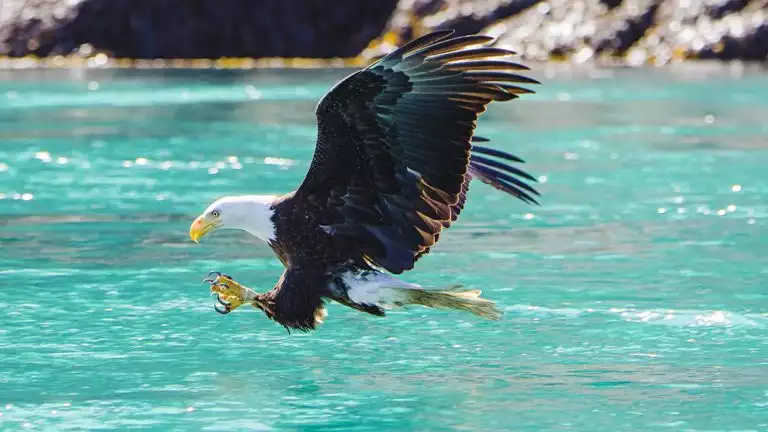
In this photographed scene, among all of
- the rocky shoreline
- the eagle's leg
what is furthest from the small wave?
the rocky shoreline

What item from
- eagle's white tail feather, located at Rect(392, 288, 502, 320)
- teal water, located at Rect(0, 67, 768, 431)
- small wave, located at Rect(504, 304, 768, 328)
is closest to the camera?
teal water, located at Rect(0, 67, 768, 431)

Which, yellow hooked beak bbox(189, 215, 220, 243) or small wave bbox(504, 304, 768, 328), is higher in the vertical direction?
yellow hooked beak bbox(189, 215, 220, 243)

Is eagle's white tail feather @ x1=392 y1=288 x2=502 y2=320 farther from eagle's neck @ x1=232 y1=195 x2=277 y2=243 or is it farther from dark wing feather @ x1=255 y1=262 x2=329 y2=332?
eagle's neck @ x1=232 y1=195 x2=277 y2=243

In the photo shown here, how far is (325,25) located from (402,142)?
3128 inches

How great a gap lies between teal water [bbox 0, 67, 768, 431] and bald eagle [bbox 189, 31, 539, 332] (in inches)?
17.7

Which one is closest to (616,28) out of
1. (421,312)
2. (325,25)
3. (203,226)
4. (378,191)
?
(325,25)

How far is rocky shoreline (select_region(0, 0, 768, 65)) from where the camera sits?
76562 mm

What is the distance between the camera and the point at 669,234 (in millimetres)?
14812

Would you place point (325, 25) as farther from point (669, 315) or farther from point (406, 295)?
point (406, 295)

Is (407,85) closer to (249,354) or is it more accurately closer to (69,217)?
(249,354)

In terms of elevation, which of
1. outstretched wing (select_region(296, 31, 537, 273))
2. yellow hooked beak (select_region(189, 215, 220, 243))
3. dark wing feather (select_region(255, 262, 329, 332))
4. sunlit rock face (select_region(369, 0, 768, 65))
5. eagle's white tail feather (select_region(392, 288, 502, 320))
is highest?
sunlit rock face (select_region(369, 0, 768, 65))

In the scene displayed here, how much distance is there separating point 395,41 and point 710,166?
63.2 metres

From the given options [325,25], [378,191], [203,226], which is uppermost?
[325,25]

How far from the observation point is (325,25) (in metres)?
87.5
